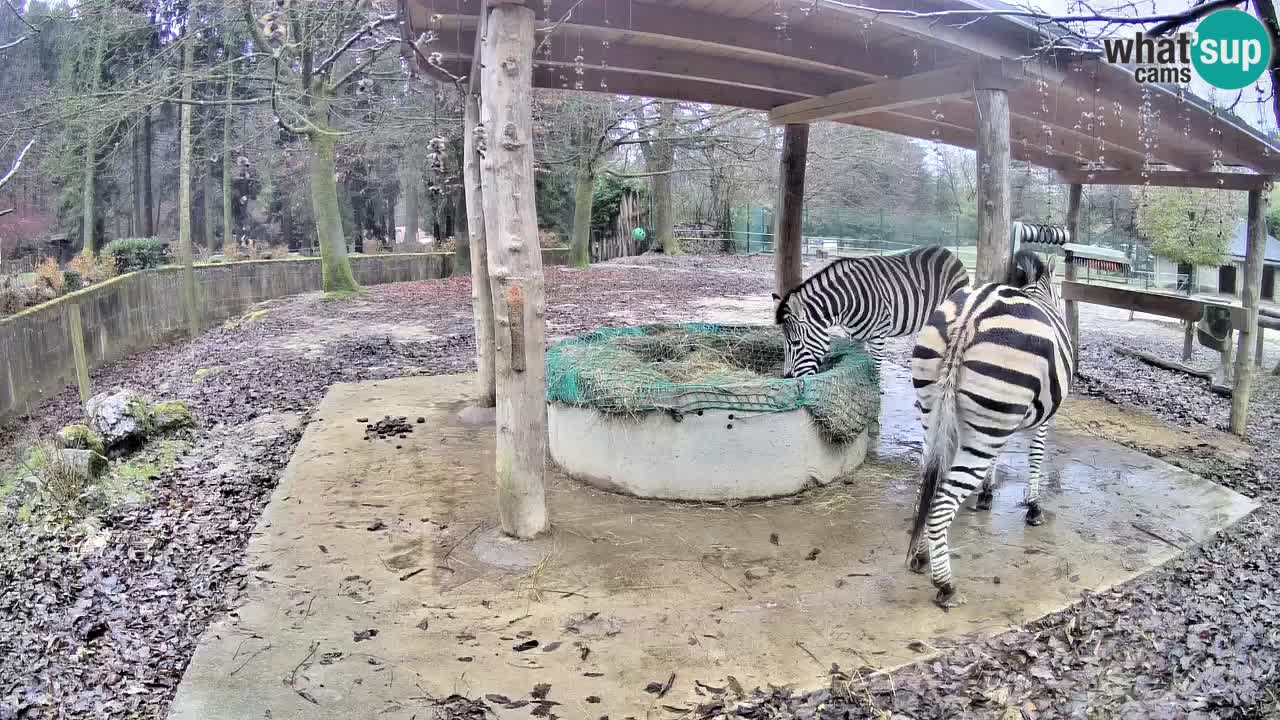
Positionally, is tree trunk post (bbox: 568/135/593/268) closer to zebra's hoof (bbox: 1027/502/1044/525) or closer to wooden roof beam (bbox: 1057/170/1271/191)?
wooden roof beam (bbox: 1057/170/1271/191)

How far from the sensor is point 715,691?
3.28 meters

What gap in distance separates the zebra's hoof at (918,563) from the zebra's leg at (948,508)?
218mm

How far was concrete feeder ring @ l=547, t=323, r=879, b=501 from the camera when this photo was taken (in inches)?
211

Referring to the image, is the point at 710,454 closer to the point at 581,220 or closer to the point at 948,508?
the point at 948,508

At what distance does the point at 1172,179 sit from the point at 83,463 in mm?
10324

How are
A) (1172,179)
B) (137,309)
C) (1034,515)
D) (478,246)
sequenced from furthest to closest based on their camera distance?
(137,309)
(1172,179)
(478,246)
(1034,515)

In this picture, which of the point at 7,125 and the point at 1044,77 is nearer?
the point at 1044,77

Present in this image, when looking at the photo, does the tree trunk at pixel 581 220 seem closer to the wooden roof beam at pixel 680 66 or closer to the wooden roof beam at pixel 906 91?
the wooden roof beam at pixel 906 91

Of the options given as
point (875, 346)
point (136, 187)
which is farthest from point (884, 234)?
point (136, 187)

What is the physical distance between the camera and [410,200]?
91.4 ft

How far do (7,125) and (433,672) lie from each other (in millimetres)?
15676

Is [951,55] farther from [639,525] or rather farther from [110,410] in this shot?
[110,410]

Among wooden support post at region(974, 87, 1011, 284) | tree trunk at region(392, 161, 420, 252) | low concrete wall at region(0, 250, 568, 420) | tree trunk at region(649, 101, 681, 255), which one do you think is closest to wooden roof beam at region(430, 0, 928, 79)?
wooden support post at region(974, 87, 1011, 284)

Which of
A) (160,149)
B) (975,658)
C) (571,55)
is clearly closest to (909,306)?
(571,55)
